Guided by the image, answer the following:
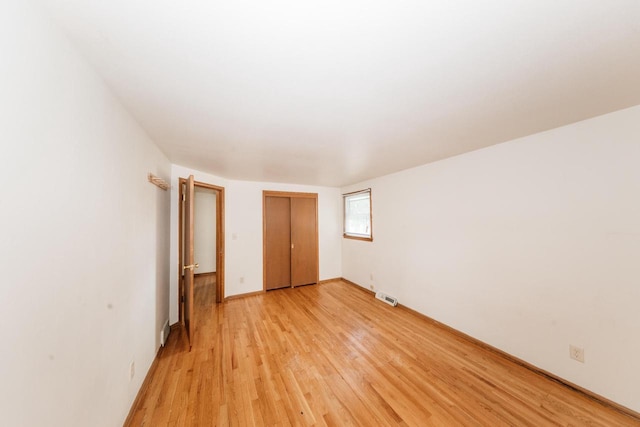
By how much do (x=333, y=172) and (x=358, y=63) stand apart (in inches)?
92.1

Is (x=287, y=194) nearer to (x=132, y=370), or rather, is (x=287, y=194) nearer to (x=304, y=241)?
(x=304, y=241)

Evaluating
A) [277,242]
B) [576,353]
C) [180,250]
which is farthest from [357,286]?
[180,250]

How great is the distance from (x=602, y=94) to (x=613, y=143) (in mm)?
538

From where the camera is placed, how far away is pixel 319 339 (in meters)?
2.51

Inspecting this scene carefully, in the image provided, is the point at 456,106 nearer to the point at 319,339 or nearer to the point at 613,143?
the point at 613,143

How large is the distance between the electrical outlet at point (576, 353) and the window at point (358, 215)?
2.61m

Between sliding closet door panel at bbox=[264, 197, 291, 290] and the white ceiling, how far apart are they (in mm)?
2455

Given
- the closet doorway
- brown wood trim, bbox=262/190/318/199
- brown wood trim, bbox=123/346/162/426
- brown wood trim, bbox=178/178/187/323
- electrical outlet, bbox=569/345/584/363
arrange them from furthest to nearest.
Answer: brown wood trim, bbox=262/190/318/199 < brown wood trim, bbox=178/178/187/323 < the closet doorway < electrical outlet, bbox=569/345/584/363 < brown wood trim, bbox=123/346/162/426

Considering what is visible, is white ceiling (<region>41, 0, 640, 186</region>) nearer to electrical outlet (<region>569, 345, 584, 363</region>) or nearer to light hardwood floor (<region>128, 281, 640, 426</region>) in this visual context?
electrical outlet (<region>569, 345, 584, 363</region>)

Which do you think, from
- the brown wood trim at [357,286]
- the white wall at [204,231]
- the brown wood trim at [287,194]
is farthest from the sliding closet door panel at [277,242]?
the white wall at [204,231]

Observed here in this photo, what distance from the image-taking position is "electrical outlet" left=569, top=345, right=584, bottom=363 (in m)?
1.74

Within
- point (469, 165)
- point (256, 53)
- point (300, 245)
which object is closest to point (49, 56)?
point (256, 53)

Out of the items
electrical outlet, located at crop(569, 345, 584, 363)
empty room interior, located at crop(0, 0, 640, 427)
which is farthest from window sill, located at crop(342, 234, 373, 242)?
electrical outlet, located at crop(569, 345, 584, 363)

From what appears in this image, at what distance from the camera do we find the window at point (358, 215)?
4.20 m
